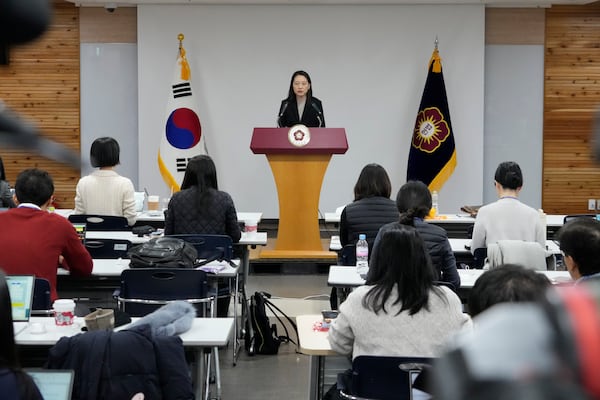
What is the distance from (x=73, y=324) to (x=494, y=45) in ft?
27.4

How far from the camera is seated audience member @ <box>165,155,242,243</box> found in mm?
5488

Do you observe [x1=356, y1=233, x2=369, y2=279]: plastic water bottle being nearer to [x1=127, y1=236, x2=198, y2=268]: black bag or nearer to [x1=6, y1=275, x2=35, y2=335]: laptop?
[x1=127, y1=236, x2=198, y2=268]: black bag

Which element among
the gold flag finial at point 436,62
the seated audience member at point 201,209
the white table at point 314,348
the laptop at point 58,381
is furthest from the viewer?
the gold flag finial at point 436,62

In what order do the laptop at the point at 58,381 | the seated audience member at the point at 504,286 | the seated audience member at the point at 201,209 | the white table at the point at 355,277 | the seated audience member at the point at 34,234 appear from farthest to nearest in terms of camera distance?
the seated audience member at the point at 201,209, the white table at the point at 355,277, the seated audience member at the point at 34,234, the laptop at the point at 58,381, the seated audience member at the point at 504,286

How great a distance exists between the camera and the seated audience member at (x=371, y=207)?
5.37m

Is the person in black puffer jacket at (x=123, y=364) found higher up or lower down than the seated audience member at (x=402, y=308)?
lower down

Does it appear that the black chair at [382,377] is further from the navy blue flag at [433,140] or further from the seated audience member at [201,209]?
the navy blue flag at [433,140]

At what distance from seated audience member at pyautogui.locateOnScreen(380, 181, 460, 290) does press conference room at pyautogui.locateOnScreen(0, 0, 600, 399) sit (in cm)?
570

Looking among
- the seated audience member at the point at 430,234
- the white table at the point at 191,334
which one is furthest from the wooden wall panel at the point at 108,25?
the white table at the point at 191,334

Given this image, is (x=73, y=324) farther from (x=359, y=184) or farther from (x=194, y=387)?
(x=359, y=184)

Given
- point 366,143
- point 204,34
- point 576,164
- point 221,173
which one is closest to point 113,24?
point 204,34

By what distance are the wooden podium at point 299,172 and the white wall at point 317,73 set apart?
2.63 metres

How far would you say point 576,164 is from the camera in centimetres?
1087

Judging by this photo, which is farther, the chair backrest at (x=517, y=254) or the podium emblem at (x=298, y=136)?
the podium emblem at (x=298, y=136)
